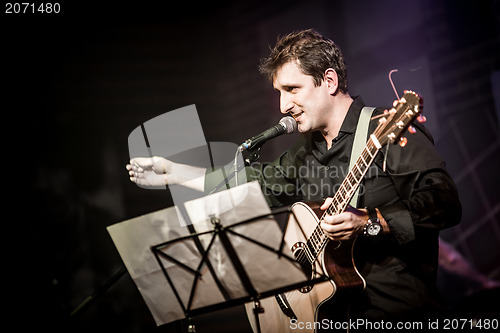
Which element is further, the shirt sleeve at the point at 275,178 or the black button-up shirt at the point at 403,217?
the shirt sleeve at the point at 275,178

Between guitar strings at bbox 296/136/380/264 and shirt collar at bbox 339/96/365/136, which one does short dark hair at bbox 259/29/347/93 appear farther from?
guitar strings at bbox 296/136/380/264

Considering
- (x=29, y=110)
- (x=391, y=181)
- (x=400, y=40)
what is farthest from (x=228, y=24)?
(x=391, y=181)

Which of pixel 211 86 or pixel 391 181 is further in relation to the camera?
pixel 211 86

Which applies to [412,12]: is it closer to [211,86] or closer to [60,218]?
[211,86]

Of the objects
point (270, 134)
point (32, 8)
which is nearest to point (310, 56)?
point (270, 134)

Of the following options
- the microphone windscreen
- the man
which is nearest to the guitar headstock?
the man

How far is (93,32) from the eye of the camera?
372 centimetres

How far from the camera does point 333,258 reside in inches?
80.5

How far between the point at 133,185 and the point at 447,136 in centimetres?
292

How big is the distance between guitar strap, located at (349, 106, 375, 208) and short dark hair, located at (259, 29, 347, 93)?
0.29 m

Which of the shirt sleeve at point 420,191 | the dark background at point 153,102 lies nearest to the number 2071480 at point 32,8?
the dark background at point 153,102

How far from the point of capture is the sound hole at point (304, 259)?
2.16m

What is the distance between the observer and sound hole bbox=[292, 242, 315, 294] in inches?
84.9

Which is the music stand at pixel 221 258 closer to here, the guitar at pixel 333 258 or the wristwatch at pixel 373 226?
the guitar at pixel 333 258
